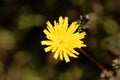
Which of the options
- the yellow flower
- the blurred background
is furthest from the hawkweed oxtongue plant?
the blurred background

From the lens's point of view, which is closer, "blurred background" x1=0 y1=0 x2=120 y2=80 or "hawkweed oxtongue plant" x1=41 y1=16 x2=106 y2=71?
"hawkweed oxtongue plant" x1=41 y1=16 x2=106 y2=71

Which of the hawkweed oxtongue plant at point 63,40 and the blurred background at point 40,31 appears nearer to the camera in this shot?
the hawkweed oxtongue plant at point 63,40

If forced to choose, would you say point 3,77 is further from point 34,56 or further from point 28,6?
point 28,6

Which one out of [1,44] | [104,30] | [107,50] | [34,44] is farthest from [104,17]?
[1,44]

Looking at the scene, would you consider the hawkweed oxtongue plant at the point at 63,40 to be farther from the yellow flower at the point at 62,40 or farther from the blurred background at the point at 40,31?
the blurred background at the point at 40,31

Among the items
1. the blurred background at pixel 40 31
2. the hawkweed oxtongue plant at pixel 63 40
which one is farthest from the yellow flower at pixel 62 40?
the blurred background at pixel 40 31

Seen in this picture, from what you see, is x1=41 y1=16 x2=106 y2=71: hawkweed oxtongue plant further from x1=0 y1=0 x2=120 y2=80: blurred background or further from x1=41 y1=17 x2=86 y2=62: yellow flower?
x1=0 y1=0 x2=120 y2=80: blurred background
